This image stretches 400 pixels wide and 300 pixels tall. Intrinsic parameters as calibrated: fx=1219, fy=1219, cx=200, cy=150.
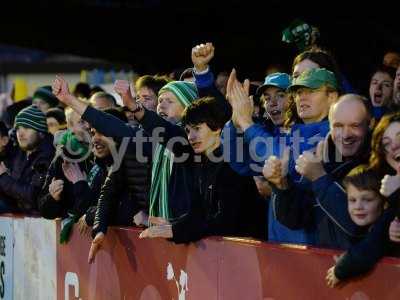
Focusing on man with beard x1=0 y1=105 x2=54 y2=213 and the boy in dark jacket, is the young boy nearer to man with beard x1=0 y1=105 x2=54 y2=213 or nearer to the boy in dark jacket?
the boy in dark jacket

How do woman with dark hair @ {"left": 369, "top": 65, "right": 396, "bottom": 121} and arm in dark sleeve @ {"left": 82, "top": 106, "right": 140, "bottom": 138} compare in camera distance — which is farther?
woman with dark hair @ {"left": 369, "top": 65, "right": 396, "bottom": 121}

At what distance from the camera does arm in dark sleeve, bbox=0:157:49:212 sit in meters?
9.91

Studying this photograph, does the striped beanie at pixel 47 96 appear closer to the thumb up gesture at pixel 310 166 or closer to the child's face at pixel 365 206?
the thumb up gesture at pixel 310 166

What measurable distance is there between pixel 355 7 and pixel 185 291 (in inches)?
311

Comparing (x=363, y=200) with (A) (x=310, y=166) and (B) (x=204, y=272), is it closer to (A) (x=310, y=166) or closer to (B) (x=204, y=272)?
(A) (x=310, y=166)

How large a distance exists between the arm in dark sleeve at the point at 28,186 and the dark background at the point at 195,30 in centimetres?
408

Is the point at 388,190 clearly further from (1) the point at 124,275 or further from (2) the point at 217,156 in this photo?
(1) the point at 124,275

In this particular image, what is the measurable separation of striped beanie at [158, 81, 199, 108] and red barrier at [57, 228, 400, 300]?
0.91m

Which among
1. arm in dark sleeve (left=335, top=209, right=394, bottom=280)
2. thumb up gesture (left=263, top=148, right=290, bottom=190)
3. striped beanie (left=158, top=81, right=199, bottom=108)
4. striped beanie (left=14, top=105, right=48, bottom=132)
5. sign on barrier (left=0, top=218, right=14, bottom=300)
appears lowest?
sign on barrier (left=0, top=218, right=14, bottom=300)

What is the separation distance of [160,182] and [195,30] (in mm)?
9835

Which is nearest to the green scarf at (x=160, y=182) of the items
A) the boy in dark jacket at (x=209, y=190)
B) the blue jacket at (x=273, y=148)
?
the boy in dark jacket at (x=209, y=190)

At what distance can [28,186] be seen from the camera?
996cm

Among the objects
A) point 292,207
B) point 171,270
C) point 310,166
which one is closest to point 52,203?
point 171,270

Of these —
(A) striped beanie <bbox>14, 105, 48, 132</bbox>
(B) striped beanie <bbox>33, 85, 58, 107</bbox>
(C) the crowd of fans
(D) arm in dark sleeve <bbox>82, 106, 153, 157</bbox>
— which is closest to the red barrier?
(C) the crowd of fans
